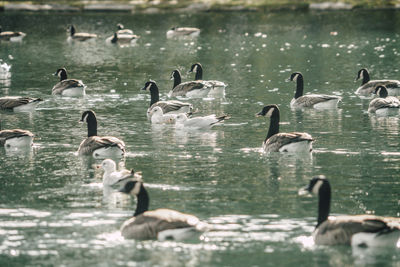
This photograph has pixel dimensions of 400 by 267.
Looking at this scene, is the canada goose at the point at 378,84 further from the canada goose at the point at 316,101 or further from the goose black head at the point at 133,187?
the goose black head at the point at 133,187

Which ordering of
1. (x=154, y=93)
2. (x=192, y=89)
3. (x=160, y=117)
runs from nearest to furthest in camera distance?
1. (x=160, y=117)
2. (x=154, y=93)
3. (x=192, y=89)

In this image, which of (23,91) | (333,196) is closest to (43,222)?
(333,196)

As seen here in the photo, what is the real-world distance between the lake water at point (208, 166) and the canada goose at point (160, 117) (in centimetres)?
49

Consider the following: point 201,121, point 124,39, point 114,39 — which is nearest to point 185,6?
point 114,39

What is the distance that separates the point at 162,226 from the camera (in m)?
16.5

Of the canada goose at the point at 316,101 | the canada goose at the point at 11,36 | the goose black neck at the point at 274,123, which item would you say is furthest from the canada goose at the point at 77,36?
the goose black neck at the point at 274,123

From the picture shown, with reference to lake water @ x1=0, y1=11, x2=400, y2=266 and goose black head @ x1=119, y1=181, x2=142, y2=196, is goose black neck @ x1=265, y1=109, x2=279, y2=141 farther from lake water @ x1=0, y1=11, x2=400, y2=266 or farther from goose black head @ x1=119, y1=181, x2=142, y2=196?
goose black head @ x1=119, y1=181, x2=142, y2=196

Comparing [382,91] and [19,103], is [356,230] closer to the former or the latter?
[382,91]

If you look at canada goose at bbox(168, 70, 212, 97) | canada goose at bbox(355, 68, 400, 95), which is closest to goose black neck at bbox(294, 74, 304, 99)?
canada goose at bbox(355, 68, 400, 95)

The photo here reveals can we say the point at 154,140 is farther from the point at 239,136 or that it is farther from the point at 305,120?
the point at 305,120

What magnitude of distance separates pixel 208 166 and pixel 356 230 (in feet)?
25.4

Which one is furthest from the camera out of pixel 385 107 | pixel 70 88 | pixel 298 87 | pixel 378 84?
pixel 70 88

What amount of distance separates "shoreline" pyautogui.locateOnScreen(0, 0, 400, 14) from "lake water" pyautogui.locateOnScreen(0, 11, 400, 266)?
102 ft

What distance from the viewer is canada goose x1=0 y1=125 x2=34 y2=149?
84.6ft
